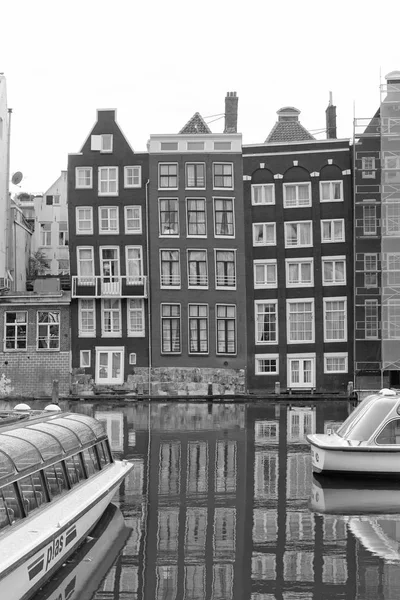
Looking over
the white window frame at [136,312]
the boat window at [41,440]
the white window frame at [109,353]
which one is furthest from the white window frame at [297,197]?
the boat window at [41,440]

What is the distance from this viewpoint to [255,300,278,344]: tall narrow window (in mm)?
58656

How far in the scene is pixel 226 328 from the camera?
58.8m

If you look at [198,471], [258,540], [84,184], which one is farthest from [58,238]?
[258,540]

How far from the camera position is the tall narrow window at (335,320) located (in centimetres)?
5788

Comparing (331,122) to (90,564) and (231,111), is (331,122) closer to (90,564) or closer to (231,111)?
(231,111)

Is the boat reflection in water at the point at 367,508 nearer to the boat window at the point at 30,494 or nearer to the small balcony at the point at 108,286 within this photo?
the boat window at the point at 30,494

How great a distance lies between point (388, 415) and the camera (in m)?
21.2

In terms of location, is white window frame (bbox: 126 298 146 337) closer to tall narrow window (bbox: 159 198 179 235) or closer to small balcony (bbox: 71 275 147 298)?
small balcony (bbox: 71 275 147 298)

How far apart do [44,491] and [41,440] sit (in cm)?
87

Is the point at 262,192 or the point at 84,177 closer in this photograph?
the point at 262,192

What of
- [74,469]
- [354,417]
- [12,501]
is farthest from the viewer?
[354,417]

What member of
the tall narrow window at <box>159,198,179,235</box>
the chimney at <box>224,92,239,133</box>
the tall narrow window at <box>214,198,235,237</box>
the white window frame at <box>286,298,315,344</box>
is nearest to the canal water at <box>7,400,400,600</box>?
the white window frame at <box>286,298,315,344</box>

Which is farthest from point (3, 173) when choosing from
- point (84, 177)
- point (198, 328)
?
point (198, 328)

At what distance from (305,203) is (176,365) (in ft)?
42.0
